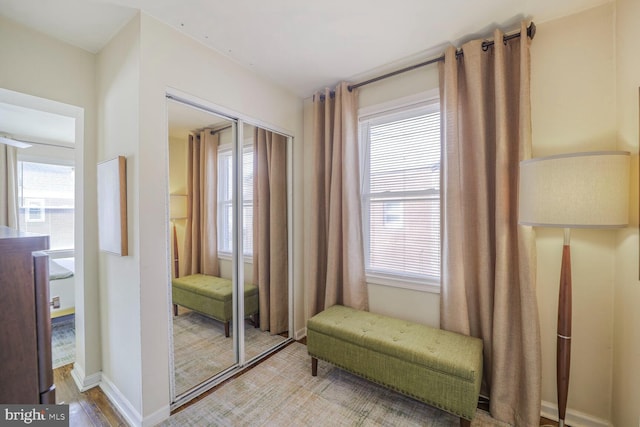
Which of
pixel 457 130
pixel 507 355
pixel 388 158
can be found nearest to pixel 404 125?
pixel 388 158

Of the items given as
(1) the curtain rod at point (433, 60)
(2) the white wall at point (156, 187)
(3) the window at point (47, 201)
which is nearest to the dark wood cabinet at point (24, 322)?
(2) the white wall at point (156, 187)

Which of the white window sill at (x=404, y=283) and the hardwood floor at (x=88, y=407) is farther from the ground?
the white window sill at (x=404, y=283)

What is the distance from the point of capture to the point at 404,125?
88.7 inches

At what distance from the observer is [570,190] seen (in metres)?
1.19

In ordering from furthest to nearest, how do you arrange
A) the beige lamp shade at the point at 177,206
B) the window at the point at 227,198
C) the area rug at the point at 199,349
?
the window at the point at 227,198 → the area rug at the point at 199,349 → the beige lamp shade at the point at 177,206

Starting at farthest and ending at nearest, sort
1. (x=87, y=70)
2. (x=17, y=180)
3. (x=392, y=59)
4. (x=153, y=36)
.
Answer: (x=17, y=180)
(x=392, y=59)
(x=87, y=70)
(x=153, y=36)

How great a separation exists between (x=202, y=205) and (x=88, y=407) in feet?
5.22

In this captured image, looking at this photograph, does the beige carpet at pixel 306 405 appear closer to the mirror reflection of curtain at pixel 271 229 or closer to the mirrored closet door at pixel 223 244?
the mirrored closet door at pixel 223 244

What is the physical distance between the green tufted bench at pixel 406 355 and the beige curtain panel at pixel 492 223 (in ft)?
0.70

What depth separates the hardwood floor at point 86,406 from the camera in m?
1.65

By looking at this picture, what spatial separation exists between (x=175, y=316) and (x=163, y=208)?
794mm

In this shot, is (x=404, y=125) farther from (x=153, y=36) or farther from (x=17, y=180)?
(x=17, y=180)

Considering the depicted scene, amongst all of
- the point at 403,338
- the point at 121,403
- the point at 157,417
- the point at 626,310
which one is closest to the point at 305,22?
the point at 403,338

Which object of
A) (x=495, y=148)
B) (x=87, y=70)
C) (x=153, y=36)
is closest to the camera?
(x=153, y=36)
